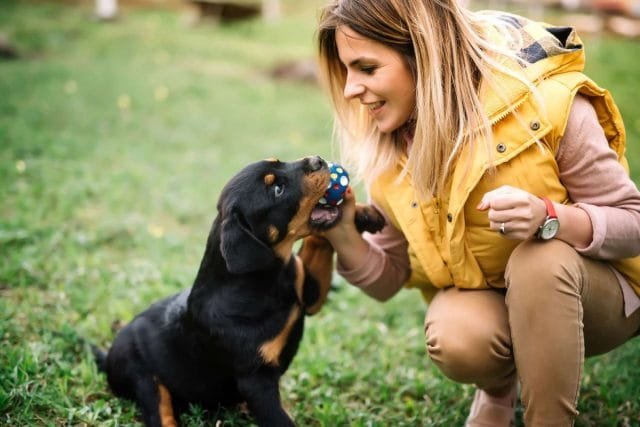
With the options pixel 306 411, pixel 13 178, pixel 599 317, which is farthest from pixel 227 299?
pixel 13 178

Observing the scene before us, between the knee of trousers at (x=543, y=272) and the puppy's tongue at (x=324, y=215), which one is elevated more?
the knee of trousers at (x=543, y=272)

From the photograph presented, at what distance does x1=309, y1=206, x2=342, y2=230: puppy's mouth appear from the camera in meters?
2.84

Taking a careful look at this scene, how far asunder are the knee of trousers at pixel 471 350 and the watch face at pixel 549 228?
1.36 feet

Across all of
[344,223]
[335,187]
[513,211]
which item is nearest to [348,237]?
[344,223]

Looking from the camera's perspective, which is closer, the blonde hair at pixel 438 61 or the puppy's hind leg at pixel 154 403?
the blonde hair at pixel 438 61

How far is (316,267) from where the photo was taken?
3.07m

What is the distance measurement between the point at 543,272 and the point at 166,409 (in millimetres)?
1679

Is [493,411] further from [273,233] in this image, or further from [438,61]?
[438,61]

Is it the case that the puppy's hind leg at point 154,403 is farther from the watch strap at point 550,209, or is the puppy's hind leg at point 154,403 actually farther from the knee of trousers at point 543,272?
the watch strap at point 550,209

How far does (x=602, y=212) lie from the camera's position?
7.38 ft

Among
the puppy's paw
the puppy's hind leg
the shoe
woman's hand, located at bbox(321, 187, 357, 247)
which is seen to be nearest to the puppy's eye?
woman's hand, located at bbox(321, 187, 357, 247)

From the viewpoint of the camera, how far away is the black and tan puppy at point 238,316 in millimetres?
2574

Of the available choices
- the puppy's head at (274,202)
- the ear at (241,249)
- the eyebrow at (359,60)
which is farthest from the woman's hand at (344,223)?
the eyebrow at (359,60)

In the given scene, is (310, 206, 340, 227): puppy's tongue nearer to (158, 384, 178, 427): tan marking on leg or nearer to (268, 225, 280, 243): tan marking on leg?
(268, 225, 280, 243): tan marking on leg
